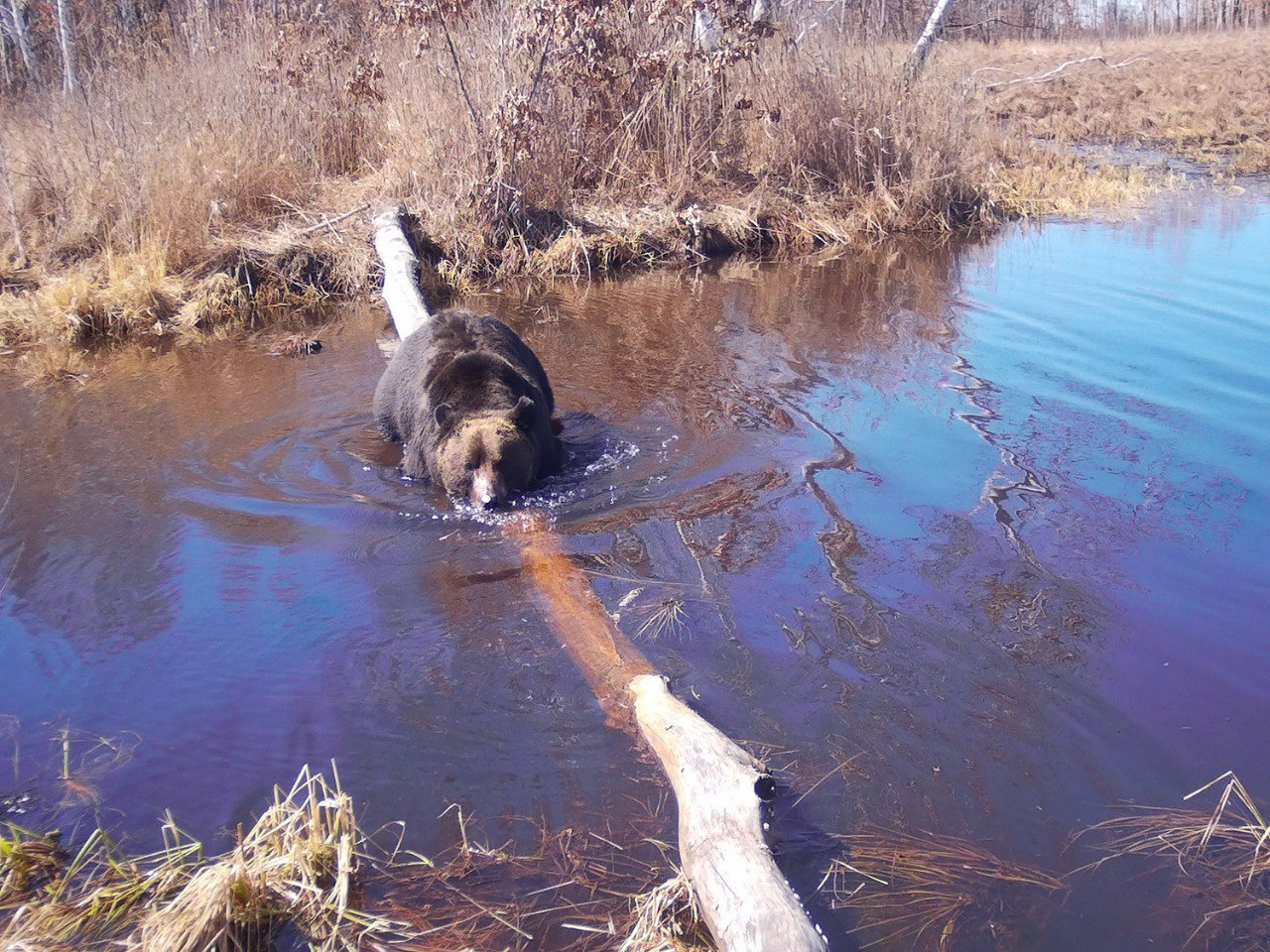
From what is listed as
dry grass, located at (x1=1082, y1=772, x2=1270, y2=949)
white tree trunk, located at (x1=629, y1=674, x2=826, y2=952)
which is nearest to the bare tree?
white tree trunk, located at (x1=629, y1=674, x2=826, y2=952)

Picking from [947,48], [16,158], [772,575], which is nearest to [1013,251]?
[772,575]

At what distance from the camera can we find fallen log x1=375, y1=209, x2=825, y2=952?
3000 mm

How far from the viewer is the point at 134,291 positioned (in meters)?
11.2

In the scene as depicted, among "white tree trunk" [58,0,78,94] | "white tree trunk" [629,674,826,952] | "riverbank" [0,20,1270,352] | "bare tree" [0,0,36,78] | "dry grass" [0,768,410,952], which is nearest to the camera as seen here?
"white tree trunk" [629,674,826,952]

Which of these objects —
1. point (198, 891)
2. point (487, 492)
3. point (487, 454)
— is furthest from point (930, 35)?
point (198, 891)

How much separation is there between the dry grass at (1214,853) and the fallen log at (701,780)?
1290mm

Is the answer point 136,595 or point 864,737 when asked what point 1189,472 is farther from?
point 136,595

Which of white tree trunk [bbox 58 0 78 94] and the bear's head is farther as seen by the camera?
white tree trunk [bbox 58 0 78 94]

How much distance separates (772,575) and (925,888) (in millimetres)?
2288

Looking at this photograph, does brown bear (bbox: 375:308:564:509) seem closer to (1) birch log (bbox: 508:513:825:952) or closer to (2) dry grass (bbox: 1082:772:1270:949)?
(1) birch log (bbox: 508:513:825:952)

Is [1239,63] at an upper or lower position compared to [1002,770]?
upper

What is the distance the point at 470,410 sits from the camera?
7.18 metres

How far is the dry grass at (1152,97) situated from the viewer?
22359 millimetres

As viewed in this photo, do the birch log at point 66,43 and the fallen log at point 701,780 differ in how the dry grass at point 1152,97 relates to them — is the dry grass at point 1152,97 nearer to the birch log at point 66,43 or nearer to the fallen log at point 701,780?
the birch log at point 66,43
